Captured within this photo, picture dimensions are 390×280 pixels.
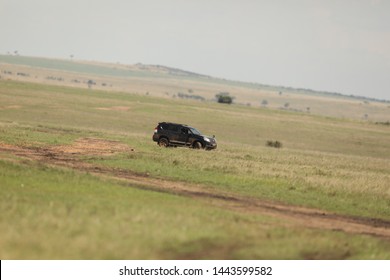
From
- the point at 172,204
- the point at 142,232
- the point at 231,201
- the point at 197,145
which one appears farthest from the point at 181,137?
the point at 142,232

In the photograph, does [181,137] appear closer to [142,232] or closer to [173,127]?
[173,127]

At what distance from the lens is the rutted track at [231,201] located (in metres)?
20.7

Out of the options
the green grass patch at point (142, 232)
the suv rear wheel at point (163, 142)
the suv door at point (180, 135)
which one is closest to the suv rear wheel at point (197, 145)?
the suv door at point (180, 135)

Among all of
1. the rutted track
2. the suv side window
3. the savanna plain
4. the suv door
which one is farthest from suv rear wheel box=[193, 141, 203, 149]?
the rutted track

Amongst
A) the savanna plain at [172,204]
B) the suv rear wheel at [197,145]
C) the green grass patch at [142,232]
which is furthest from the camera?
the suv rear wheel at [197,145]

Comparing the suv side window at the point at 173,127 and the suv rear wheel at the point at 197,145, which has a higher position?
the suv side window at the point at 173,127

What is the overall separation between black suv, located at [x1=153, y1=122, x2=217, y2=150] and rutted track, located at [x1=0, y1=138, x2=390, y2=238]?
10.5 metres

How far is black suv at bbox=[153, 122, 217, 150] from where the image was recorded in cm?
4275

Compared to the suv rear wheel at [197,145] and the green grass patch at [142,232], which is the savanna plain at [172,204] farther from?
the suv rear wheel at [197,145]

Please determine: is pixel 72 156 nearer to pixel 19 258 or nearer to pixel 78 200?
pixel 78 200

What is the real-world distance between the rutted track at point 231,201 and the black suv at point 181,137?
34.6ft

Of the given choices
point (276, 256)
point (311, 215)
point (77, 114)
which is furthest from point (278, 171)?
point (77, 114)

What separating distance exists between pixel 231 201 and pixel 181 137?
19.9 metres

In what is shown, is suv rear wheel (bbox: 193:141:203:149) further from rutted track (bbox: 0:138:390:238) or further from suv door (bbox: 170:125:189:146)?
rutted track (bbox: 0:138:390:238)
